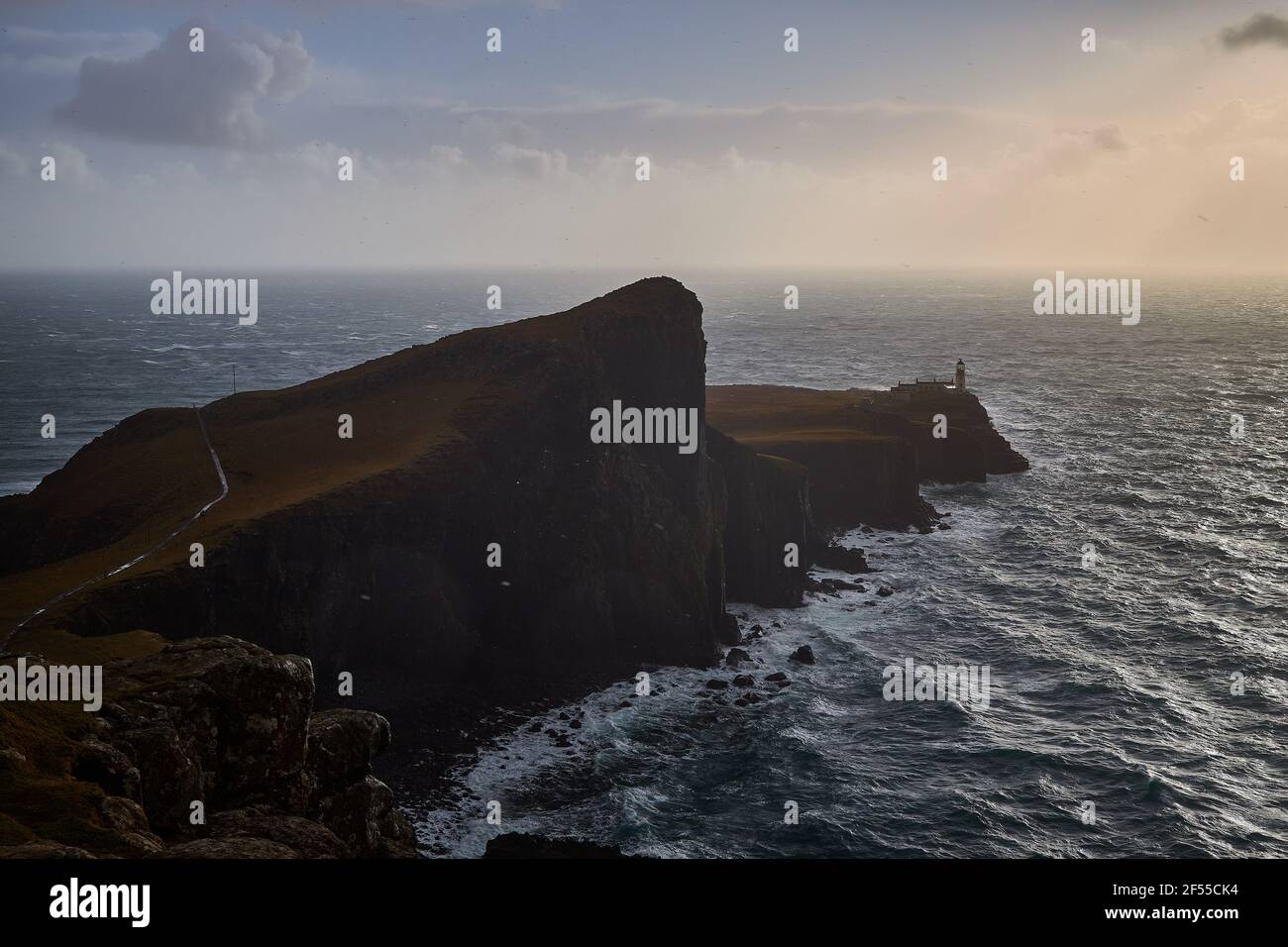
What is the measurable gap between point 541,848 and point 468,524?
82.3 feet

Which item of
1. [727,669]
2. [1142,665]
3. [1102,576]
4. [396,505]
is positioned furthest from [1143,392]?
[396,505]

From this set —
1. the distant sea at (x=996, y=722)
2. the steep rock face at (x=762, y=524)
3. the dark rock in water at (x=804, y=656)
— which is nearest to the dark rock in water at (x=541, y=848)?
the distant sea at (x=996, y=722)

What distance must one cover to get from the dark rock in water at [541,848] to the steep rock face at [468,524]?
16.0 metres

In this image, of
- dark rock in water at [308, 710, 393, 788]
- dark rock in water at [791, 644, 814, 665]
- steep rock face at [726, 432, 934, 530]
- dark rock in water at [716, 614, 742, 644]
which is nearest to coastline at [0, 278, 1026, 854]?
dark rock in water at [716, 614, 742, 644]

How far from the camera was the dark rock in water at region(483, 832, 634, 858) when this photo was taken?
3897 cm

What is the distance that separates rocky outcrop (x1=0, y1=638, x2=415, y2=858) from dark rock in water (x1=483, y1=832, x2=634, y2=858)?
686 cm

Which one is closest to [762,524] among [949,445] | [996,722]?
[996,722]

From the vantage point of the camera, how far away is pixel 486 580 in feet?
203

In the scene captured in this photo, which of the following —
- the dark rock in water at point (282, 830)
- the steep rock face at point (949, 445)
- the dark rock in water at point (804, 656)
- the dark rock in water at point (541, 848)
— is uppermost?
the steep rock face at point (949, 445)

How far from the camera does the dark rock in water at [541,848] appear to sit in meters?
39.0

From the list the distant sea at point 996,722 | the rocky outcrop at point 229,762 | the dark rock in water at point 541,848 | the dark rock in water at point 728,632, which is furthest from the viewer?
the dark rock in water at point 728,632

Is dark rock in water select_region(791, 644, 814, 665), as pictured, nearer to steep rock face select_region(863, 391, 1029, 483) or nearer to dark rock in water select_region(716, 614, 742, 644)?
dark rock in water select_region(716, 614, 742, 644)

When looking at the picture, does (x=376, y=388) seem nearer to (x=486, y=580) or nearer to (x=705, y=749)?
(x=486, y=580)

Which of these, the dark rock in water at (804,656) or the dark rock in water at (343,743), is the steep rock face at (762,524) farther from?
the dark rock in water at (343,743)
